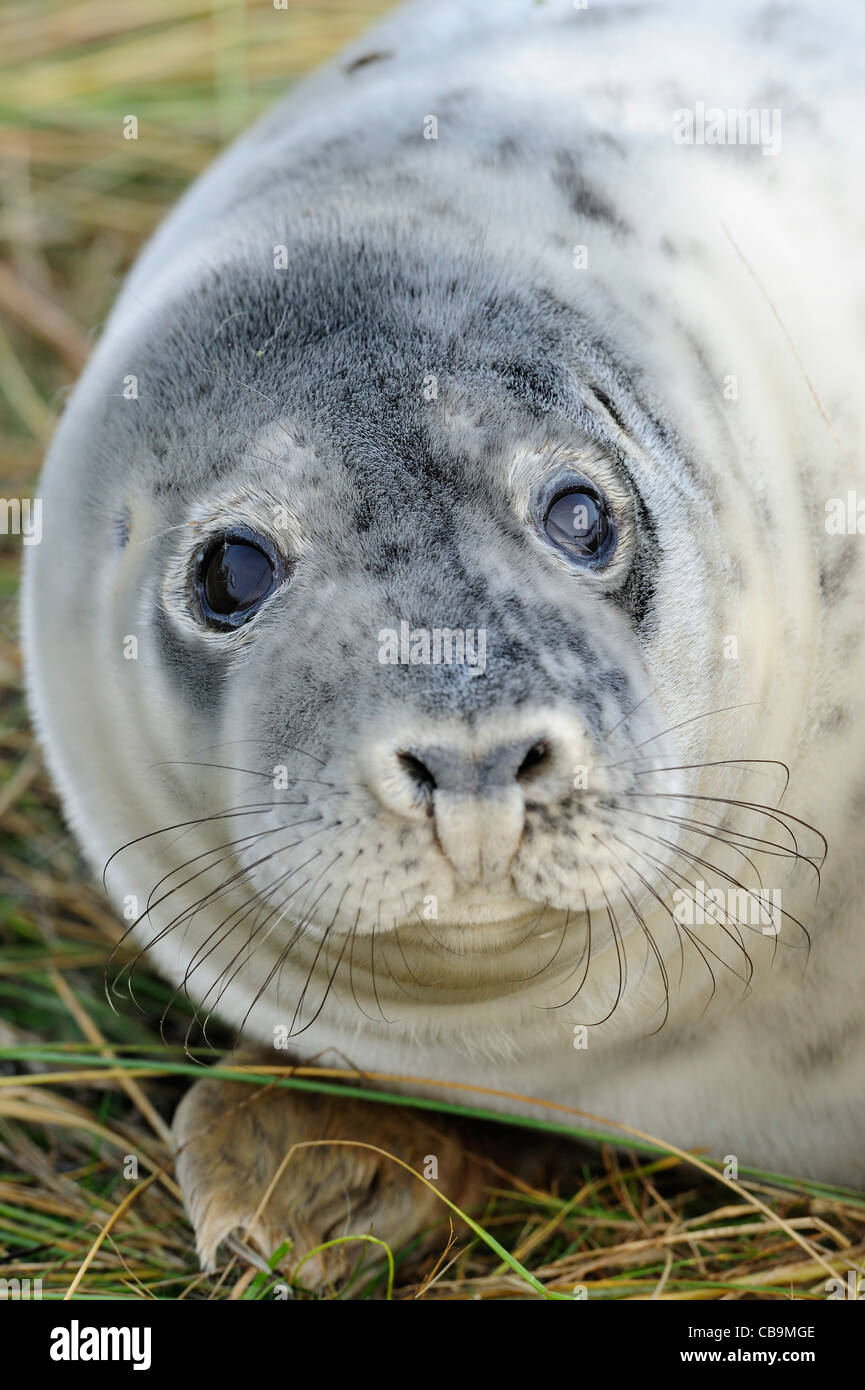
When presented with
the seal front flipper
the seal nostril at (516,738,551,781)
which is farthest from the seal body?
the seal front flipper

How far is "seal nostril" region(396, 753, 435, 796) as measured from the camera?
1623 mm

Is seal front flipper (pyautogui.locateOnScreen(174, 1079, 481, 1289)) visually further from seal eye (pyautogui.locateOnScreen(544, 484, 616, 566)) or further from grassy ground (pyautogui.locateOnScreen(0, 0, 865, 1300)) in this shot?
seal eye (pyautogui.locateOnScreen(544, 484, 616, 566))

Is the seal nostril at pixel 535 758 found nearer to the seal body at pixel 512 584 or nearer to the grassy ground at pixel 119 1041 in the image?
the seal body at pixel 512 584

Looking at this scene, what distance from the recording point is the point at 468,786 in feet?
5.26

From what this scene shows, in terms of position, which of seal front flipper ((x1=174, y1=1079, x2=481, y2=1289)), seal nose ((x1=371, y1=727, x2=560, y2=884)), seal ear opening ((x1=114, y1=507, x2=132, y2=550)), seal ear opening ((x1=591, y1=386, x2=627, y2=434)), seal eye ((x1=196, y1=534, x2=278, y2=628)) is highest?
seal ear opening ((x1=591, y1=386, x2=627, y2=434))

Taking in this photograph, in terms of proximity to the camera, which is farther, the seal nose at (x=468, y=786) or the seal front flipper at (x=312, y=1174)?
the seal front flipper at (x=312, y=1174)

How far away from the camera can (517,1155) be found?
254 centimetres

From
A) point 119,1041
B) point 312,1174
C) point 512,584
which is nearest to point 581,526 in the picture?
point 512,584

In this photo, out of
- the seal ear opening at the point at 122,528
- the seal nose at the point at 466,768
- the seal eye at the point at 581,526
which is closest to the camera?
the seal nose at the point at 466,768

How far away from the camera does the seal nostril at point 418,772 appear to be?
162 cm

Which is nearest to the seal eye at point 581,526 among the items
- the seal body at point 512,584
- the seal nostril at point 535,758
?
the seal body at point 512,584
